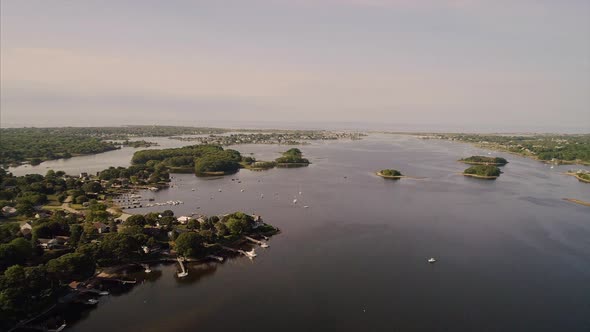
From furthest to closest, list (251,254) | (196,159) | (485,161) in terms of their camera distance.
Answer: (485,161) < (196,159) < (251,254)

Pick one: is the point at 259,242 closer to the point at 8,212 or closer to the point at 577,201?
the point at 8,212

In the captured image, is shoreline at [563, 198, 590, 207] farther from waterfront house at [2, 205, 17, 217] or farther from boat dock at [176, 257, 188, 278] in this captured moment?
waterfront house at [2, 205, 17, 217]

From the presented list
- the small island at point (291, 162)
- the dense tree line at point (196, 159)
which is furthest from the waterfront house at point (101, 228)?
the small island at point (291, 162)

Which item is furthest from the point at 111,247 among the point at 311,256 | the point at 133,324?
the point at 311,256

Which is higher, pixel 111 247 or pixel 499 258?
pixel 111 247

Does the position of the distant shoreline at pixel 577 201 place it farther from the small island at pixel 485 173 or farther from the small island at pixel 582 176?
the small island at pixel 582 176

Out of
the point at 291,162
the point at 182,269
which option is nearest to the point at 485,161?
the point at 291,162

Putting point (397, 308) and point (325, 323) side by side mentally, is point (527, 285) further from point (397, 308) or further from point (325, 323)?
point (325, 323)

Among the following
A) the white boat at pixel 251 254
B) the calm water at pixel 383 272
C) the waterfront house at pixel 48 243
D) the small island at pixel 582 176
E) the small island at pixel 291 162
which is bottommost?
the calm water at pixel 383 272

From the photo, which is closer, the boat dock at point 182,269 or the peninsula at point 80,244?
the peninsula at point 80,244
